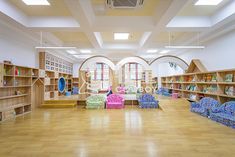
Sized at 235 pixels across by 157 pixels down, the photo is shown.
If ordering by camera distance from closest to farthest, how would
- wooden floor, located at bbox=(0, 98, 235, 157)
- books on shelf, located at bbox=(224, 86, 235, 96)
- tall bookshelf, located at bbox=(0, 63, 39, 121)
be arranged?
wooden floor, located at bbox=(0, 98, 235, 157)
books on shelf, located at bbox=(224, 86, 235, 96)
tall bookshelf, located at bbox=(0, 63, 39, 121)

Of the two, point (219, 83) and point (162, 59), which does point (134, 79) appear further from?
point (219, 83)

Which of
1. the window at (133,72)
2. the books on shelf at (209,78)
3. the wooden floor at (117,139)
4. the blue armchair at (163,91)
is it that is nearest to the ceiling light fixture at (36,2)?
the wooden floor at (117,139)

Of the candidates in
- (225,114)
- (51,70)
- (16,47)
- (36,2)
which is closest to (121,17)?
(36,2)

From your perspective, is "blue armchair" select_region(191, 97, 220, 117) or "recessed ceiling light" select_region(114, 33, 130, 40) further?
"recessed ceiling light" select_region(114, 33, 130, 40)

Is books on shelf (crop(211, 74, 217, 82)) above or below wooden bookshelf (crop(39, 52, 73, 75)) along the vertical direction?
below

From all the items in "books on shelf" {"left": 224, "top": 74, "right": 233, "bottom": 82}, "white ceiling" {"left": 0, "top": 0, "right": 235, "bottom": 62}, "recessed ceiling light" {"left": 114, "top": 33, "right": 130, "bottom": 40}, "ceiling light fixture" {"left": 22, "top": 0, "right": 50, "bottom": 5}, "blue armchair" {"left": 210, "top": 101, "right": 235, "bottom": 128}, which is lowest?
"blue armchair" {"left": 210, "top": 101, "right": 235, "bottom": 128}

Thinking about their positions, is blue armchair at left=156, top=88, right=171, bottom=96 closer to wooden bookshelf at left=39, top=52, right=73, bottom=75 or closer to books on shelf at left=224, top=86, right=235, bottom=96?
books on shelf at left=224, top=86, right=235, bottom=96

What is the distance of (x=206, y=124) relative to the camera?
5324 mm

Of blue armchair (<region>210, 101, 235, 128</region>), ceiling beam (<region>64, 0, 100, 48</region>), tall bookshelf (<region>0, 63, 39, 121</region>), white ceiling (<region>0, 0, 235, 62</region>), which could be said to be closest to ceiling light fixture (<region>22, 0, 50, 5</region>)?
white ceiling (<region>0, 0, 235, 62</region>)

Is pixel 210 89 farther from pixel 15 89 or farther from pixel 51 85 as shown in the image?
pixel 51 85

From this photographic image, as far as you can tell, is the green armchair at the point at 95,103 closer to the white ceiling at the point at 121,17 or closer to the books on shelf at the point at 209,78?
the white ceiling at the point at 121,17

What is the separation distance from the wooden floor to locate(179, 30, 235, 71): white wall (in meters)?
2.61

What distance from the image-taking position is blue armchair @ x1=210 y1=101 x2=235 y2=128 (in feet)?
16.4

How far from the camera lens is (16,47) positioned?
6.97 meters
